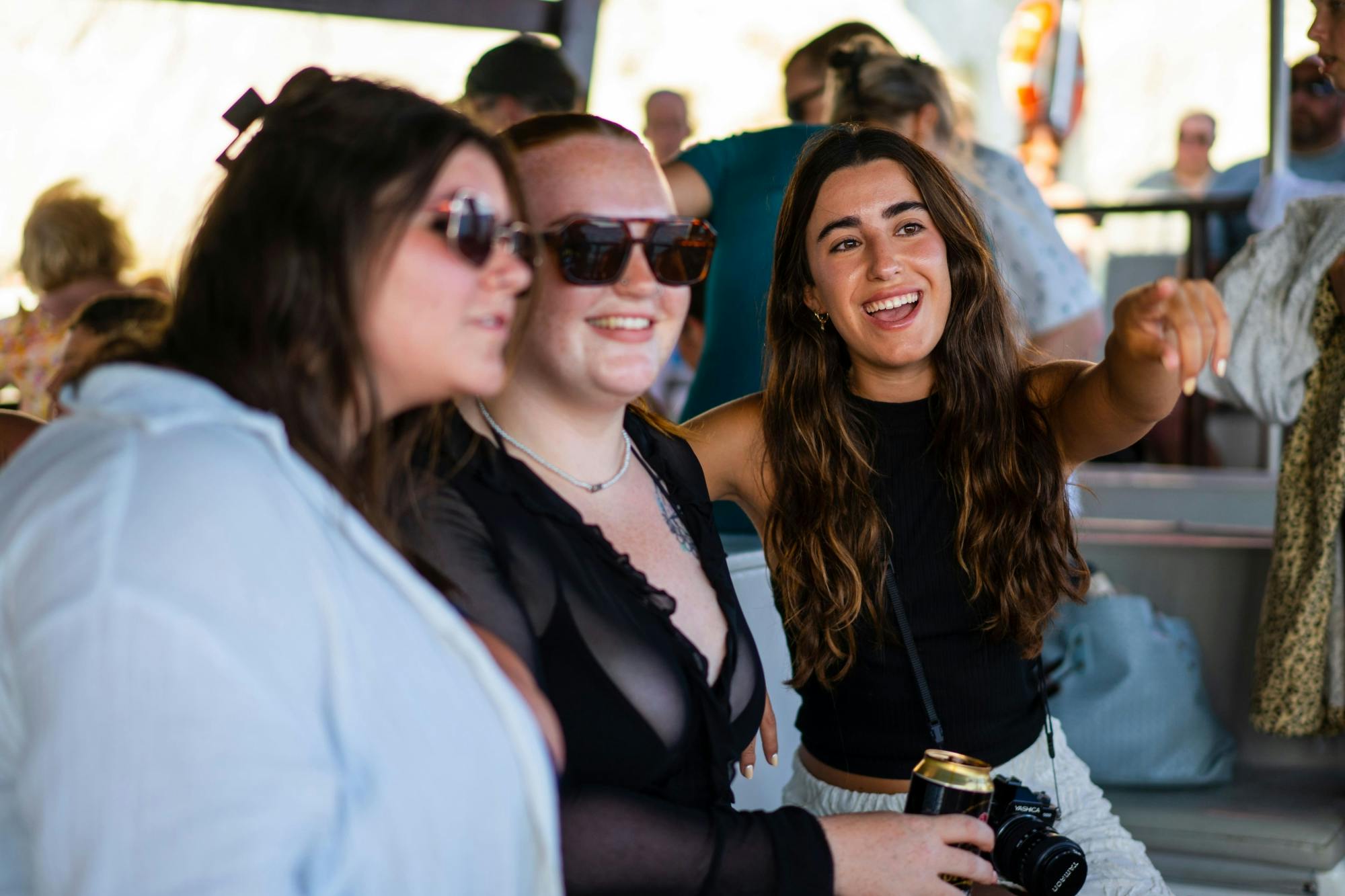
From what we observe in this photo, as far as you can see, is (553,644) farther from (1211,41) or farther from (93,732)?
(1211,41)

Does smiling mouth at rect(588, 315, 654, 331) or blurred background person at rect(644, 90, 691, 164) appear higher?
blurred background person at rect(644, 90, 691, 164)

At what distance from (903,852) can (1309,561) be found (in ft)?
6.48

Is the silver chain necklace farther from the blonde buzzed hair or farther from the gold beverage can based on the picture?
the blonde buzzed hair

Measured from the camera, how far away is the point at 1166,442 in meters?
5.83

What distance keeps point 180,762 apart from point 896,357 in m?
1.37

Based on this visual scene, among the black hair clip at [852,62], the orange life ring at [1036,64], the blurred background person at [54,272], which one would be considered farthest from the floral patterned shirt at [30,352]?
the orange life ring at [1036,64]

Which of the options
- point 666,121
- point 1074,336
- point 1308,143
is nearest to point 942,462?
point 1074,336

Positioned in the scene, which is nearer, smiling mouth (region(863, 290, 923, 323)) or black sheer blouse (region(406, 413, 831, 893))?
black sheer blouse (region(406, 413, 831, 893))

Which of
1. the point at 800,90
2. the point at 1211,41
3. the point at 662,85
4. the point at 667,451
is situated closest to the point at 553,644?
the point at 667,451

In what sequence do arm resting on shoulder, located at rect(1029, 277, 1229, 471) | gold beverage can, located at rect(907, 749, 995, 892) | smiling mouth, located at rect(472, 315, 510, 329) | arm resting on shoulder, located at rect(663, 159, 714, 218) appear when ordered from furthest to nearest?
arm resting on shoulder, located at rect(663, 159, 714, 218)
arm resting on shoulder, located at rect(1029, 277, 1229, 471)
gold beverage can, located at rect(907, 749, 995, 892)
smiling mouth, located at rect(472, 315, 510, 329)

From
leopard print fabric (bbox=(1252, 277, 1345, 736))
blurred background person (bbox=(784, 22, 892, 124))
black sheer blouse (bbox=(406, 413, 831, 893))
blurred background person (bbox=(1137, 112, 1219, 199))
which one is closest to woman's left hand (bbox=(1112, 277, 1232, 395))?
black sheer blouse (bbox=(406, 413, 831, 893))

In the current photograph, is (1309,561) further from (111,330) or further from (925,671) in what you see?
(111,330)

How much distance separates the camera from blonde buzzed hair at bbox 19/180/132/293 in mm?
3893

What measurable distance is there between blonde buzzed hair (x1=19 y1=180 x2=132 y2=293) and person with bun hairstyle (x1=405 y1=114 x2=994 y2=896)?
9.37 feet
